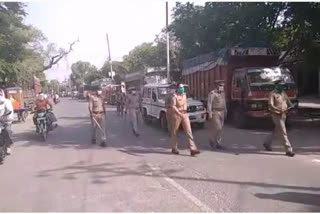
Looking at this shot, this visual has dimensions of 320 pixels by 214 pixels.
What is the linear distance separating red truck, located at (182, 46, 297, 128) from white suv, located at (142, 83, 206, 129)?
4.74ft

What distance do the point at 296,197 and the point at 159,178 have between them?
244 centimetres

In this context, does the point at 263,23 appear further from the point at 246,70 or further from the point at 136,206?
the point at 136,206

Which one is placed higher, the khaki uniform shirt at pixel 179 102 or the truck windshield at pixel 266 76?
the truck windshield at pixel 266 76

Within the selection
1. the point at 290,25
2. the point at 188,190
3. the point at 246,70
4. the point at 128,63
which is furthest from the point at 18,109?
the point at 128,63

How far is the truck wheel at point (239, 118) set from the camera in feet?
52.7

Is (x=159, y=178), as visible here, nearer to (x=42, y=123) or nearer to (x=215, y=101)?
(x=215, y=101)

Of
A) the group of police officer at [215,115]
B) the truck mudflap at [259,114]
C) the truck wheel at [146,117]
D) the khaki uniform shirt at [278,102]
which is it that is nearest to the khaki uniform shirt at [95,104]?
the group of police officer at [215,115]

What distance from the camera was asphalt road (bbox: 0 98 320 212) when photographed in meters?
6.23

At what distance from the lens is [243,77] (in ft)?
53.7

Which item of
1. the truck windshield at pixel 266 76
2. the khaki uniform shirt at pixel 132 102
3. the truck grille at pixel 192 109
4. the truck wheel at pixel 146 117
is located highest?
the truck windshield at pixel 266 76

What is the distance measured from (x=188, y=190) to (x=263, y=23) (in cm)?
1241

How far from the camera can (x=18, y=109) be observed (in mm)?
22875

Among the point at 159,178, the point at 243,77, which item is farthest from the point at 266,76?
the point at 159,178

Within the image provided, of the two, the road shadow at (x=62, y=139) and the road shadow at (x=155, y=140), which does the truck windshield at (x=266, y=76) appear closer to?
the road shadow at (x=155, y=140)
